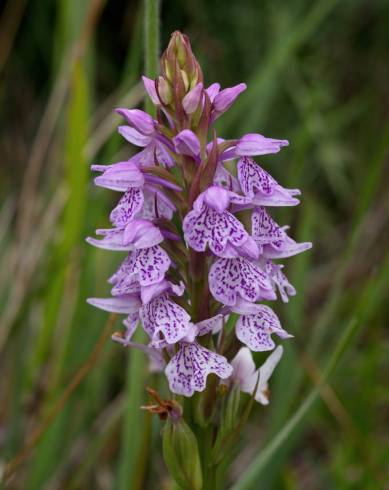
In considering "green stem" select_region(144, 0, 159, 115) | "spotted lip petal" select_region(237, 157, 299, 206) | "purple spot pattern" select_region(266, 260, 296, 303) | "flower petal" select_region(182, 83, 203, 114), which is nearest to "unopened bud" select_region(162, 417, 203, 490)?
"purple spot pattern" select_region(266, 260, 296, 303)

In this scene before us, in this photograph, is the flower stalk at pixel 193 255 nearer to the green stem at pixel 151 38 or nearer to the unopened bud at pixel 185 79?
the unopened bud at pixel 185 79

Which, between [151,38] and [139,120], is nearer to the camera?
[139,120]

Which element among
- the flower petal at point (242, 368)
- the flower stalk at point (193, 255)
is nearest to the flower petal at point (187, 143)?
the flower stalk at point (193, 255)

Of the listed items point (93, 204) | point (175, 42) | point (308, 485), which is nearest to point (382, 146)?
point (175, 42)

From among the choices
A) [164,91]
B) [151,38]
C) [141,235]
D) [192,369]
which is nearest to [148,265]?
[141,235]

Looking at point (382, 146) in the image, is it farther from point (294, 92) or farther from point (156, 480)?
point (294, 92)

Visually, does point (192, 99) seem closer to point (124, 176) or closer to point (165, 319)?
point (124, 176)

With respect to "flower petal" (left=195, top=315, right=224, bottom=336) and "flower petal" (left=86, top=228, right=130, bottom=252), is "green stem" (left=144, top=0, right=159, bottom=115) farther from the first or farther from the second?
"flower petal" (left=195, top=315, right=224, bottom=336)
